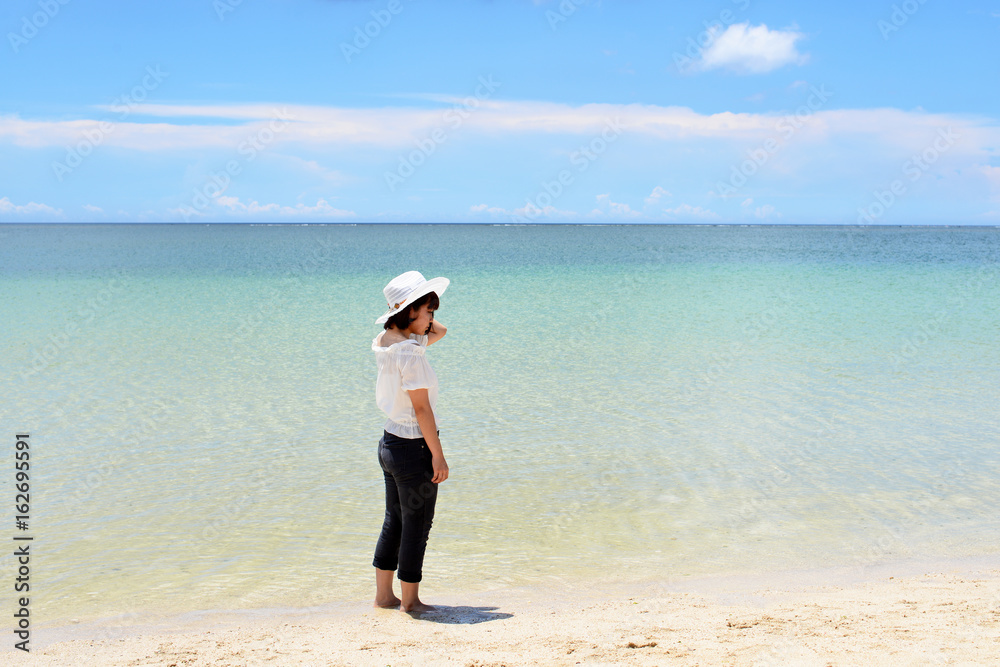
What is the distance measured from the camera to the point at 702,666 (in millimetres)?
3248

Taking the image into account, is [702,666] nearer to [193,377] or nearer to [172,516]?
[172,516]

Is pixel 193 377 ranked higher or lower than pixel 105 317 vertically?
lower

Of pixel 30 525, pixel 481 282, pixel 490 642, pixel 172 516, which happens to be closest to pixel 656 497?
pixel 490 642

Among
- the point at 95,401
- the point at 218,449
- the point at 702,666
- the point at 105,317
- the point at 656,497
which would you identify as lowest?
the point at 702,666

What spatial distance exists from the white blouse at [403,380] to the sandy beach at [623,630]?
39.9 inches

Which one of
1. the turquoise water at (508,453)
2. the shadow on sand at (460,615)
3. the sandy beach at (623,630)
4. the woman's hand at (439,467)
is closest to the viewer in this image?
the sandy beach at (623,630)

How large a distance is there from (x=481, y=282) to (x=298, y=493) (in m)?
21.7

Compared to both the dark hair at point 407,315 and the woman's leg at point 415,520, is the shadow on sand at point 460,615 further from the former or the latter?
the dark hair at point 407,315

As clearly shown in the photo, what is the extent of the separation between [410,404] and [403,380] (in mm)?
143

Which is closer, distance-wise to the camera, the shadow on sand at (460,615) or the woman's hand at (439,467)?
the woman's hand at (439,467)

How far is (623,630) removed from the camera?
3713 millimetres

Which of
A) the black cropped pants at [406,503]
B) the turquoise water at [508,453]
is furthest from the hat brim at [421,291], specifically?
the turquoise water at [508,453]

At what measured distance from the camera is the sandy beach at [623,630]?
3.39 meters

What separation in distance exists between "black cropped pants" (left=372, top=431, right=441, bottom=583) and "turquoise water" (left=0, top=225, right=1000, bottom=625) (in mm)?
631
